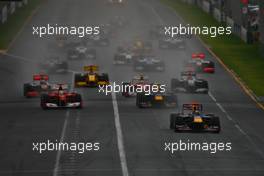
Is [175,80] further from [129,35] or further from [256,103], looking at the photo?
[129,35]

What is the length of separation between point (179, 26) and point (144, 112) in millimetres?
76528

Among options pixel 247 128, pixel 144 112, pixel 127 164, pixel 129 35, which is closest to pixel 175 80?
pixel 144 112

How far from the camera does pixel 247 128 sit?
71.6 metres

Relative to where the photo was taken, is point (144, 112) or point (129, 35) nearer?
point (144, 112)

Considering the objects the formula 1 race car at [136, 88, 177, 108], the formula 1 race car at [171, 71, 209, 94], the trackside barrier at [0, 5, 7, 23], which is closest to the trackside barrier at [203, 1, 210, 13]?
the trackside barrier at [0, 5, 7, 23]

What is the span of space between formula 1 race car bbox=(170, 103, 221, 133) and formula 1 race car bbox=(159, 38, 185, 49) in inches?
2486

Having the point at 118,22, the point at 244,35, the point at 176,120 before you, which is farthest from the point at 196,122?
the point at 118,22

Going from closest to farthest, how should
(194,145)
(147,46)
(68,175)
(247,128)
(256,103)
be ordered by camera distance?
(68,175)
(194,145)
(247,128)
(256,103)
(147,46)

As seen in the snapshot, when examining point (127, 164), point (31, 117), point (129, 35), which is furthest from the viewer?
point (129, 35)

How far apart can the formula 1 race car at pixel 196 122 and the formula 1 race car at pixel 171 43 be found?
63.1 metres

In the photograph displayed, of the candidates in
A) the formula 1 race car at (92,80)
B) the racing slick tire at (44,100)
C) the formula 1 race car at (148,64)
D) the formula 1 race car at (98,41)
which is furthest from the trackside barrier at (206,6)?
the racing slick tire at (44,100)

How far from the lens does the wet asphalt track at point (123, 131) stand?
2211 inches

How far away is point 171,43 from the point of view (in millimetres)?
132000

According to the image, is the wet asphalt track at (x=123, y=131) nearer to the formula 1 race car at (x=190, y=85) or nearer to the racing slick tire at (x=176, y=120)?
the racing slick tire at (x=176, y=120)
